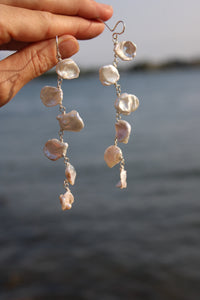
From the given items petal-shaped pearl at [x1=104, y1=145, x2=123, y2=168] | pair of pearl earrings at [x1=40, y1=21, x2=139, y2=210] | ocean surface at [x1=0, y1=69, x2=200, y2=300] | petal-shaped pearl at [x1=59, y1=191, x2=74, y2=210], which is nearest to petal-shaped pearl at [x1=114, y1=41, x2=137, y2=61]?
pair of pearl earrings at [x1=40, y1=21, x2=139, y2=210]

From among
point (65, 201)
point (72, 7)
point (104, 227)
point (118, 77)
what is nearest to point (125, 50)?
point (118, 77)

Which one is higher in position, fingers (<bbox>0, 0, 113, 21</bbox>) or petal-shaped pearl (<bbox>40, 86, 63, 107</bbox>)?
fingers (<bbox>0, 0, 113, 21</bbox>)

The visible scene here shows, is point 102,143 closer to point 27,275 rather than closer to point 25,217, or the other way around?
point 25,217

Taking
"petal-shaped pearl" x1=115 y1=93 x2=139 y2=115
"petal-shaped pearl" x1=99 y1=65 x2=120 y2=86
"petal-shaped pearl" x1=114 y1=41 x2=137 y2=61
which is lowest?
"petal-shaped pearl" x1=115 y1=93 x2=139 y2=115

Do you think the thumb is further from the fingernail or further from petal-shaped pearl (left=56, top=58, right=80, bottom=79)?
petal-shaped pearl (left=56, top=58, right=80, bottom=79)

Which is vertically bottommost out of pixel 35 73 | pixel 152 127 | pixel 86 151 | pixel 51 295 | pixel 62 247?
pixel 51 295

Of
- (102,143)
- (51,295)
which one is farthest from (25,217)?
(102,143)

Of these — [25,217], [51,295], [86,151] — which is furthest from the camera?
[86,151]

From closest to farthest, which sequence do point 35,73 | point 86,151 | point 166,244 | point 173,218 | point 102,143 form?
point 35,73, point 166,244, point 173,218, point 86,151, point 102,143
